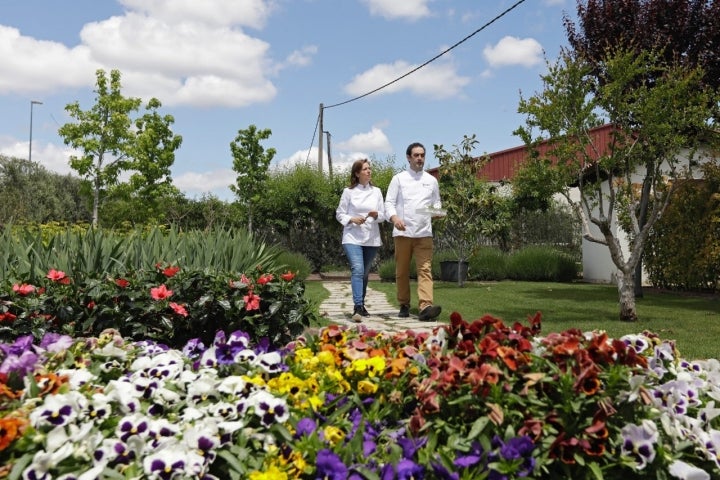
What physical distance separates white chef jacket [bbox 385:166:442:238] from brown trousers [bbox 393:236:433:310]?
106mm

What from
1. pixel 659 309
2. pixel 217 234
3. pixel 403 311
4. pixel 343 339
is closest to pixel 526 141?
pixel 403 311

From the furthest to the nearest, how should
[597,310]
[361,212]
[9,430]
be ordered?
[597,310] → [361,212] → [9,430]

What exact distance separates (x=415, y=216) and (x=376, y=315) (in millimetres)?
1357

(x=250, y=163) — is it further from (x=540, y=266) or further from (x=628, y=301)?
(x=628, y=301)

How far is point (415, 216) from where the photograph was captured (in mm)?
7359

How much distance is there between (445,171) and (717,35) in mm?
6433

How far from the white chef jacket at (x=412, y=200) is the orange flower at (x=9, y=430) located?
558 centimetres

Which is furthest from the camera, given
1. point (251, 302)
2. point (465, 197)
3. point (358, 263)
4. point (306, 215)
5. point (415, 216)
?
point (306, 215)

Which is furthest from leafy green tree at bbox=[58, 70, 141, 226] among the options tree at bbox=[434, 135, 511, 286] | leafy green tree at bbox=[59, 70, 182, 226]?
tree at bbox=[434, 135, 511, 286]

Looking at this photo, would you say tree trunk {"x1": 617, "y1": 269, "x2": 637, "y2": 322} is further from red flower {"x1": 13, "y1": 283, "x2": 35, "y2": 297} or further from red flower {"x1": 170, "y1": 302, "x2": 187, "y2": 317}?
red flower {"x1": 13, "y1": 283, "x2": 35, "y2": 297}

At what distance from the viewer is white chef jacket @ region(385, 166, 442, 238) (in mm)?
7344

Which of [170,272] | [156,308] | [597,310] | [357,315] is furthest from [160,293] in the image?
[597,310]

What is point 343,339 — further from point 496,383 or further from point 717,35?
point 717,35

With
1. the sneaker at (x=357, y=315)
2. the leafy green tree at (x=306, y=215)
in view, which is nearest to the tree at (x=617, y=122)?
the sneaker at (x=357, y=315)
